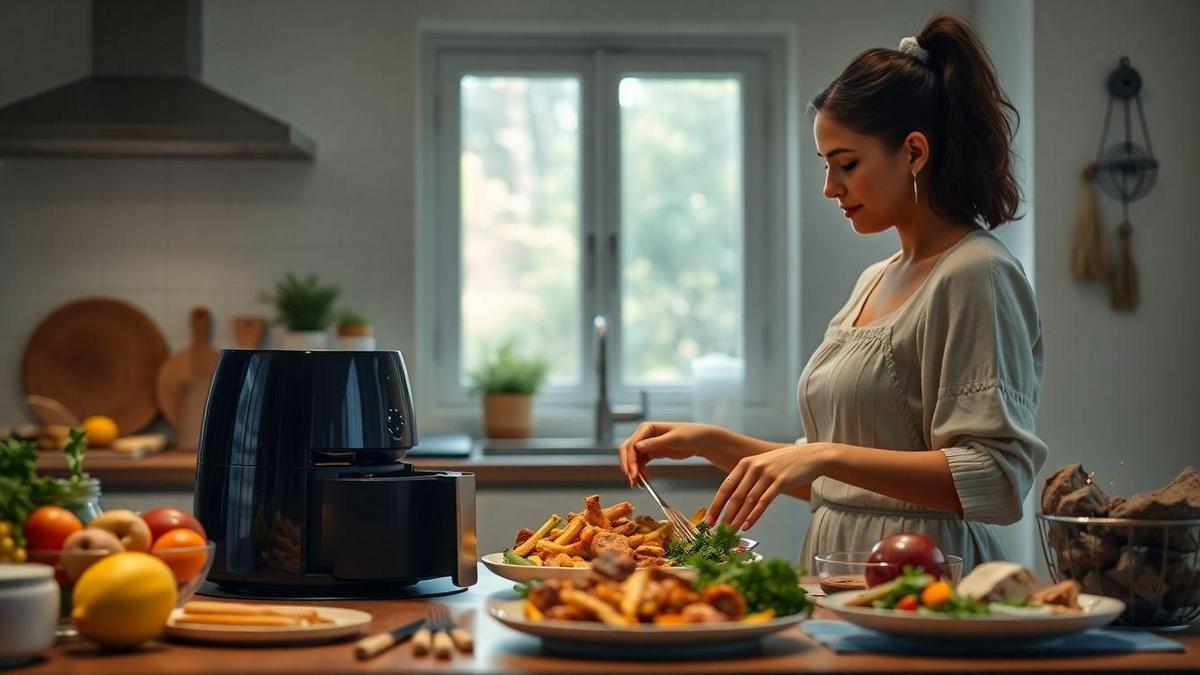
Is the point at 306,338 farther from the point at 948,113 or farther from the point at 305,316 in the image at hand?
the point at 948,113

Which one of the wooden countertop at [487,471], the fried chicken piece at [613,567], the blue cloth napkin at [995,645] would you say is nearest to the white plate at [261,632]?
the fried chicken piece at [613,567]

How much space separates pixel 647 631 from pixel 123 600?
0.49 metres

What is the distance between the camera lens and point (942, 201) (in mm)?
2016

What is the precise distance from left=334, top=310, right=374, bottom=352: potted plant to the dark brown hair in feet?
6.72

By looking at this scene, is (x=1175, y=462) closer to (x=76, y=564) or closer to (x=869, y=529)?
(x=869, y=529)

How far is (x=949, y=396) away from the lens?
1.83 m

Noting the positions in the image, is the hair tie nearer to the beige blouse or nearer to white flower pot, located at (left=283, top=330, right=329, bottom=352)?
the beige blouse

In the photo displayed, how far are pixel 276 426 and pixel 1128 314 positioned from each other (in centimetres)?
262

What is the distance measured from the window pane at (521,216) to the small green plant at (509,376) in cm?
15

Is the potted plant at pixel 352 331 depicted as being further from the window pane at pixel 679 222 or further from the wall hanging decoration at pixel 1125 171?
the wall hanging decoration at pixel 1125 171

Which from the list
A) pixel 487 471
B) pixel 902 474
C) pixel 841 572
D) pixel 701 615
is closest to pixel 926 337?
pixel 902 474

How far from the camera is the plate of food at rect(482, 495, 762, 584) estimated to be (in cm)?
159

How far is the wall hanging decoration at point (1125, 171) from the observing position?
3.54m

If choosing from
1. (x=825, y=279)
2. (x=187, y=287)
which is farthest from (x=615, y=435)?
(x=187, y=287)
